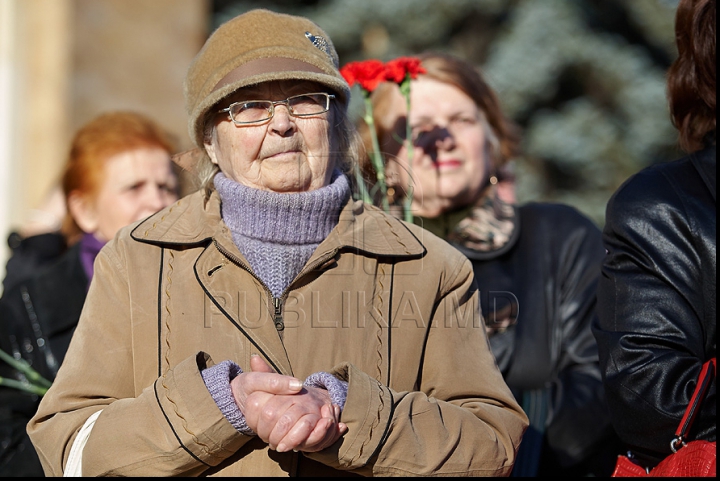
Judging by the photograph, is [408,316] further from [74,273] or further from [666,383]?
[74,273]

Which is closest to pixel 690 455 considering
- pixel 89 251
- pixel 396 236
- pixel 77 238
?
pixel 396 236

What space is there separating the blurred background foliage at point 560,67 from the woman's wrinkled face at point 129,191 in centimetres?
459

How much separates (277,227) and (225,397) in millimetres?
465

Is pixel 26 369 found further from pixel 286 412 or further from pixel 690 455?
pixel 690 455

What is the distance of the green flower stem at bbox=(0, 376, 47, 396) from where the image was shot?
2824 mm

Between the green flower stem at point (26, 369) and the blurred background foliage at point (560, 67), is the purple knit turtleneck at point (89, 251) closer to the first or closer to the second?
the green flower stem at point (26, 369)

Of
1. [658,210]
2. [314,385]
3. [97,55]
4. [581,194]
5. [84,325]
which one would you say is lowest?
[581,194]

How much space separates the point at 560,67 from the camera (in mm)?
7742

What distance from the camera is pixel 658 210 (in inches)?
84.7

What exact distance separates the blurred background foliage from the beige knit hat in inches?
217

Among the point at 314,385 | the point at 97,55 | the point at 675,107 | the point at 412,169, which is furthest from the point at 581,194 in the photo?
the point at 314,385

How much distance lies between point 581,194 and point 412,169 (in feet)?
16.6

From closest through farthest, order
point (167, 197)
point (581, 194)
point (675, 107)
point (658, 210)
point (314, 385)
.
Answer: point (314, 385) < point (658, 210) < point (675, 107) < point (167, 197) < point (581, 194)

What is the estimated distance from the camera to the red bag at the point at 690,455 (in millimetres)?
1872
